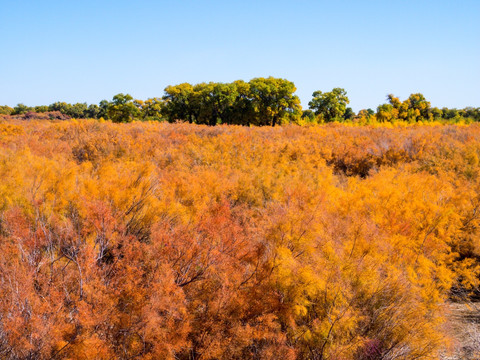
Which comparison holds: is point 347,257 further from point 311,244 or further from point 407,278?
point 407,278

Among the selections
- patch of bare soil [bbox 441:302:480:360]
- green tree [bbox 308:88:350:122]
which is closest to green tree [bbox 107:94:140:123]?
green tree [bbox 308:88:350:122]

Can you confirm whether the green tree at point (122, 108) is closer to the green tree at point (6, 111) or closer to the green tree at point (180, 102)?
the green tree at point (180, 102)

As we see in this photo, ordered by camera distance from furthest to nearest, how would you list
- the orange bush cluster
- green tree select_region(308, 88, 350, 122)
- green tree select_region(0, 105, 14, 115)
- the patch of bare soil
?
green tree select_region(0, 105, 14, 115) → green tree select_region(308, 88, 350, 122) → the patch of bare soil → the orange bush cluster

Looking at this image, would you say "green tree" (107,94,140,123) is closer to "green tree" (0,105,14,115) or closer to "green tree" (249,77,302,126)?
"green tree" (249,77,302,126)

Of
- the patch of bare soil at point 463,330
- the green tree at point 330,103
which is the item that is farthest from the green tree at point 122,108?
the patch of bare soil at point 463,330

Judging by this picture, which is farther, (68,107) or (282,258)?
(68,107)

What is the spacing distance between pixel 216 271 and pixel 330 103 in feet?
111

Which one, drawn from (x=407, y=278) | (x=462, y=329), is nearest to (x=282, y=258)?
(x=407, y=278)

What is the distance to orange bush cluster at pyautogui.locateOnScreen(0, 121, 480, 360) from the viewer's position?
365 centimetres

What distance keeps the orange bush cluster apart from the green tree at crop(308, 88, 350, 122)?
29.0 metres

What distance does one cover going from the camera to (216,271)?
4.53 m

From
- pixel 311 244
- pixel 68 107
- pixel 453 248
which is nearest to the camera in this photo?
pixel 311 244

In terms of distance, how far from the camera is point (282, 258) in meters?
4.19

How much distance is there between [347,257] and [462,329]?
266 cm
